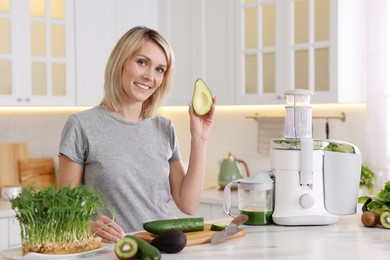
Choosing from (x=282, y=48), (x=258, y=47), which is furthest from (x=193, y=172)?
(x=258, y=47)

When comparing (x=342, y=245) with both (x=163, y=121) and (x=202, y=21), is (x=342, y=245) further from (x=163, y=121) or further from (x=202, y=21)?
(x=202, y=21)

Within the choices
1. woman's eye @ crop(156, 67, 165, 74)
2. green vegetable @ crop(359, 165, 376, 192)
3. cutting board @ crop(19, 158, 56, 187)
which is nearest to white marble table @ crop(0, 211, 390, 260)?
woman's eye @ crop(156, 67, 165, 74)

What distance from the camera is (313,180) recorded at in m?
2.62

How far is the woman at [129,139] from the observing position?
262 cm

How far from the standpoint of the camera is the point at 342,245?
2223 mm

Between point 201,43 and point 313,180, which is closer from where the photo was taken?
point 313,180

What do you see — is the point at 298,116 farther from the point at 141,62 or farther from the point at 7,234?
the point at 7,234

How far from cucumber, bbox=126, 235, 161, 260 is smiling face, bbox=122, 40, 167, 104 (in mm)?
821

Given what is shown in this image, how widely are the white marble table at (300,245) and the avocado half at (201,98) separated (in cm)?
45

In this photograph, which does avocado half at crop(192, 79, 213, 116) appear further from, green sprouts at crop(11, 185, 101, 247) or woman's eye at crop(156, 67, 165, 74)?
green sprouts at crop(11, 185, 101, 247)

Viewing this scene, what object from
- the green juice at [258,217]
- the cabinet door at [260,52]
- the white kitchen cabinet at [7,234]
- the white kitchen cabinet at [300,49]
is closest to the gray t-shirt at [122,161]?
the green juice at [258,217]

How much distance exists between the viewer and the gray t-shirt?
8.61 feet

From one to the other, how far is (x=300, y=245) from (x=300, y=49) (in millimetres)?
2313

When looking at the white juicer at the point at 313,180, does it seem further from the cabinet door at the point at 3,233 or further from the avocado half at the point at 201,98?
the cabinet door at the point at 3,233
